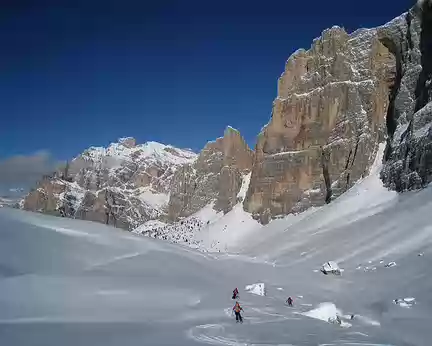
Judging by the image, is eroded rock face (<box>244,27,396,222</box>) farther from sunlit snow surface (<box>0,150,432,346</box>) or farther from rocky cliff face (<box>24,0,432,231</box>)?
sunlit snow surface (<box>0,150,432,346</box>)

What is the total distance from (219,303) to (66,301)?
7.87 metres

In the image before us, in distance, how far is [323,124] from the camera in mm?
119438

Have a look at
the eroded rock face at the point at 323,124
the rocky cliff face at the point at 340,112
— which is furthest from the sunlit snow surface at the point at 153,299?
the eroded rock face at the point at 323,124

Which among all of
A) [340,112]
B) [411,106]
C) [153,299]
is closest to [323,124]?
Answer: [340,112]

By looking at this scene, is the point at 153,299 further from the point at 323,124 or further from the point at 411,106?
the point at 323,124

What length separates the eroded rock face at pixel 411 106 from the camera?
223ft

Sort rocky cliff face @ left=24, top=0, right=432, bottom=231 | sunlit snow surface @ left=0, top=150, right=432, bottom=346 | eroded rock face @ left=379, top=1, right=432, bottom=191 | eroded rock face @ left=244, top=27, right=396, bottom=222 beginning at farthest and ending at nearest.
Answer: eroded rock face @ left=244, top=27, right=396, bottom=222, rocky cliff face @ left=24, top=0, right=432, bottom=231, eroded rock face @ left=379, top=1, right=432, bottom=191, sunlit snow surface @ left=0, top=150, right=432, bottom=346

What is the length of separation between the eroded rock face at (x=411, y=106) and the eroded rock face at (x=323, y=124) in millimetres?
5580

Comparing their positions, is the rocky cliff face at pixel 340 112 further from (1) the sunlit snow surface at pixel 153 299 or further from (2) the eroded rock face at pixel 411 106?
(1) the sunlit snow surface at pixel 153 299

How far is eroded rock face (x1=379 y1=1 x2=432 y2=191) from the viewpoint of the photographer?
6806cm

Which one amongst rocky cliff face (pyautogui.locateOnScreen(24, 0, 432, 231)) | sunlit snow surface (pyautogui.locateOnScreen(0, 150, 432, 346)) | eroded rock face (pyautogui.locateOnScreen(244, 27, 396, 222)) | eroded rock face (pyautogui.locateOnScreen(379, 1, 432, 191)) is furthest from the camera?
eroded rock face (pyautogui.locateOnScreen(244, 27, 396, 222))

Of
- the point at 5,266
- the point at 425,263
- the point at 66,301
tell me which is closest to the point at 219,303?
the point at 66,301

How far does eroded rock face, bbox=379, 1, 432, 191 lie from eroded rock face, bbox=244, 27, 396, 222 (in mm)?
5580

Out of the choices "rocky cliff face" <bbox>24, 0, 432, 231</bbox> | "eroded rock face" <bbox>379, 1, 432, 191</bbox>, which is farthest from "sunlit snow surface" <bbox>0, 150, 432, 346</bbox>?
"rocky cliff face" <bbox>24, 0, 432, 231</bbox>
